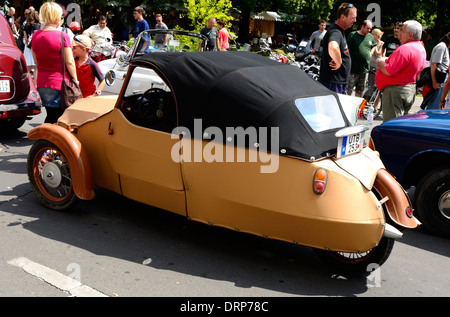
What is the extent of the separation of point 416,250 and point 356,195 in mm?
1600

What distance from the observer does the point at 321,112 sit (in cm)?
416

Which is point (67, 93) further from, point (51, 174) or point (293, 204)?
point (293, 204)

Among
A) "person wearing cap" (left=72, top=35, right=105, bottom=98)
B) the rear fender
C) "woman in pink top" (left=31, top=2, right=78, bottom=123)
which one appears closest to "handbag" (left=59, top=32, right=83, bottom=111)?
"woman in pink top" (left=31, top=2, right=78, bottom=123)

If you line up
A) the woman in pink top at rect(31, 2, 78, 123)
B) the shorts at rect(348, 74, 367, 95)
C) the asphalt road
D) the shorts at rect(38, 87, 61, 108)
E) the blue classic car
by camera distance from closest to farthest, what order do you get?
the asphalt road, the blue classic car, the woman in pink top at rect(31, 2, 78, 123), the shorts at rect(38, 87, 61, 108), the shorts at rect(348, 74, 367, 95)

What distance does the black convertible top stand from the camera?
3773mm

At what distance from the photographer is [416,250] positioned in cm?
477

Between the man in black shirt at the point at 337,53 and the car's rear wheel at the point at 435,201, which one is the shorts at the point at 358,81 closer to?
the man in black shirt at the point at 337,53

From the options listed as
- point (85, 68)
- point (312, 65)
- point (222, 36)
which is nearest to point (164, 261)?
point (85, 68)

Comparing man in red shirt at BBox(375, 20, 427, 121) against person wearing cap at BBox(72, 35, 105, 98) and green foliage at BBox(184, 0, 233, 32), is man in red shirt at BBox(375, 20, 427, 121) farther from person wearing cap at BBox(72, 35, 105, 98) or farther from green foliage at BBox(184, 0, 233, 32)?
green foliage at BBox(184, 0, 233, 32)

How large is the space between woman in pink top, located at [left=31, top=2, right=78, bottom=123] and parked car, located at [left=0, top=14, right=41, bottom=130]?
149cm

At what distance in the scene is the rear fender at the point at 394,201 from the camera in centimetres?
384

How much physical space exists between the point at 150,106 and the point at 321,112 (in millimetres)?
1594

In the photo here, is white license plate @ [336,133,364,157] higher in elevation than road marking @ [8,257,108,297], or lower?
higher
